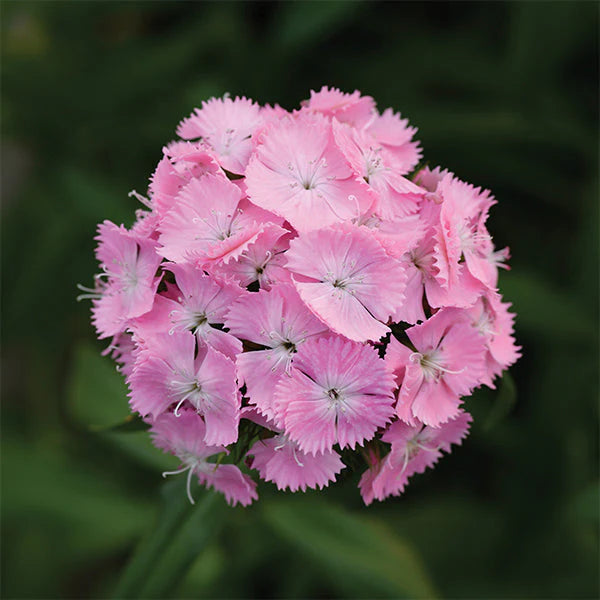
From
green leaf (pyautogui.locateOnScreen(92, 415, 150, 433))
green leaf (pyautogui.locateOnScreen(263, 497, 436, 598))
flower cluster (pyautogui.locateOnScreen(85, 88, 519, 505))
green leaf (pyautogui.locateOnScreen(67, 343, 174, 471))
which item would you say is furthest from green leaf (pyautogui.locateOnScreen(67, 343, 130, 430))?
flower cluster (pyautogui.locateOnScreen(85, 88, 519, 505))

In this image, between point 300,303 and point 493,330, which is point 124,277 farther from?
point 493,330

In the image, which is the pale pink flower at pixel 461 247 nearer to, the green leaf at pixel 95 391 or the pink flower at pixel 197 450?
the pink flower at pixel 197 450

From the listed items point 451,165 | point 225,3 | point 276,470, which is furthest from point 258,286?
point 225,3

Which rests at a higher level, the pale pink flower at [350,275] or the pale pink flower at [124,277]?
the pale pink flower at [350,275]

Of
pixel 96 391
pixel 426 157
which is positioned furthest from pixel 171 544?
pixel 426 157

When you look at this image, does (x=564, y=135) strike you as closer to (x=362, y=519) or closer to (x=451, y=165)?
(x=451, y=165)

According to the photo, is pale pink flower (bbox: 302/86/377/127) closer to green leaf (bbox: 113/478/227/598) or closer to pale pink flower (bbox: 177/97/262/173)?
pale pink flower (bbox: 177/97/262/173)

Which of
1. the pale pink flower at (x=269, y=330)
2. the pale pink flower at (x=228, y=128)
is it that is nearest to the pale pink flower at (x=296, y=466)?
the pale pink flower at (x=269, y=330)
